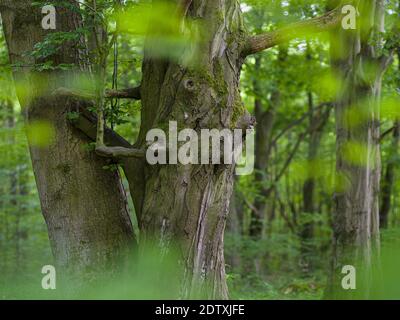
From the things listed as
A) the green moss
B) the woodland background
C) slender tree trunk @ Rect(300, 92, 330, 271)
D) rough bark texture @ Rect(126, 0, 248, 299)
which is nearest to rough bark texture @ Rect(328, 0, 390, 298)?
the woodland background

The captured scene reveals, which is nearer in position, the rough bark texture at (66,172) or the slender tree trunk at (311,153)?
the rough bark texture at (66,172)

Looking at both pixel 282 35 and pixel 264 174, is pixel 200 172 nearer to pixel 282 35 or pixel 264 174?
pixel 282 35

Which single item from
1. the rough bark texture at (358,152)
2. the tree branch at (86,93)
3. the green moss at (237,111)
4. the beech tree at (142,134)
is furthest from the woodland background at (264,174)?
the green moss at (237,111)

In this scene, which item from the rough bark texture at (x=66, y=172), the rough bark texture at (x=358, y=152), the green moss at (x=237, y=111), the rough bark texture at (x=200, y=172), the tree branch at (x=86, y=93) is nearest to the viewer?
the rough bark texture at (x=200, y=172)

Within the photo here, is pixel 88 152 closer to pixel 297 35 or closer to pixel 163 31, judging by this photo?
pixel 163 31

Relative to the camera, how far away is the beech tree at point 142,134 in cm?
488

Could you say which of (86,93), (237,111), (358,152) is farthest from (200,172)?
(358,152)

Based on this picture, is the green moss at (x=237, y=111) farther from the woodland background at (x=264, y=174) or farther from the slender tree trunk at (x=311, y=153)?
the slender tree trunk at (x=311, y=153)

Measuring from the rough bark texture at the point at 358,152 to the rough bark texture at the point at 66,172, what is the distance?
4648 mm

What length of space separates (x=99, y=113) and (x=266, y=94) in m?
12.1

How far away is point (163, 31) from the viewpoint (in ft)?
16.6

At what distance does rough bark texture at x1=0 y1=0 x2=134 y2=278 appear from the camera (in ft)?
17.5
